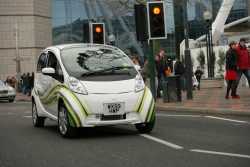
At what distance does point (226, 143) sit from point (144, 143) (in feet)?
4.16

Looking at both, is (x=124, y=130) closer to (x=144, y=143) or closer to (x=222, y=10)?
(x=144, y=143)

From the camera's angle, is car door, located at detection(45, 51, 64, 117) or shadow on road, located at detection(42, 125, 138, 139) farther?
car door, located at detection(45, 51, 64, 117)

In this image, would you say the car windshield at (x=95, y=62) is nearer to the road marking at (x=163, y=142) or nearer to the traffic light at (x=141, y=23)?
the road marking at (x=163, y=142)

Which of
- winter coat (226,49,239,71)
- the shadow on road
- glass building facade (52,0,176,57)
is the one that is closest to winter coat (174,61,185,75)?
winter coat (226,49,239,71)

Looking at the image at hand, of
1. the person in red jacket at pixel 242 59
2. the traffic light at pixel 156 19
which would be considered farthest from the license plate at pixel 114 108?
the person in red jacket at pixel 242 59

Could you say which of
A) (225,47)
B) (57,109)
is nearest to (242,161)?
(57,109)

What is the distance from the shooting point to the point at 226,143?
32.6 ft

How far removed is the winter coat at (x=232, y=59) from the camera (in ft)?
63.5

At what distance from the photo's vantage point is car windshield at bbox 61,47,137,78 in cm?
1159

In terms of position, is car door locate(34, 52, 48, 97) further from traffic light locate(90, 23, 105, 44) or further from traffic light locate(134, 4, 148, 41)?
traffic light locate(90, 23, 105, 44)

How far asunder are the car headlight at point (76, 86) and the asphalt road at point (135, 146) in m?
0.82

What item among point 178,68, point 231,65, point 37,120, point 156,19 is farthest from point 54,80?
point 178,68

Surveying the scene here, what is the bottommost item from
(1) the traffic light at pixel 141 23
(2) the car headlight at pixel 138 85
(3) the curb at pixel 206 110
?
(3) the curb at pixel 206 110

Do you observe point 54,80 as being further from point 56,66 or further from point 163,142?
point 163,142
